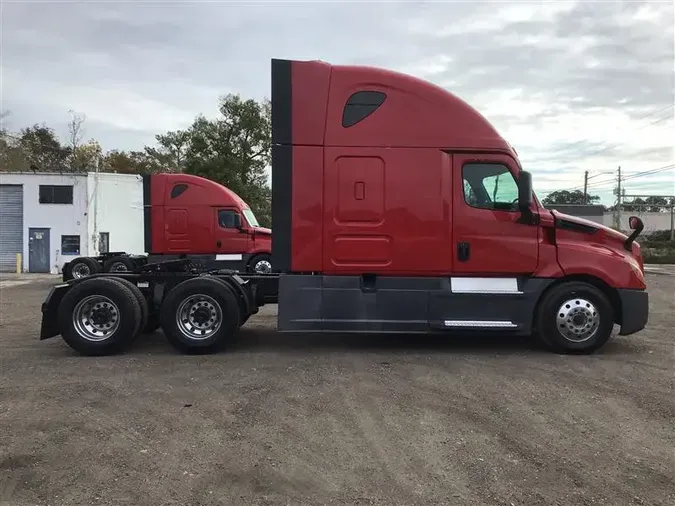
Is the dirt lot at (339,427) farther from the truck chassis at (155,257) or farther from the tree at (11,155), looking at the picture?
the tree at (11,155)

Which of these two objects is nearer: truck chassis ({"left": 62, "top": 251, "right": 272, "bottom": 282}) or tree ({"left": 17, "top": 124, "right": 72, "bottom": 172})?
truck chassis ({"left": 62, "top": 251, "right": 272, "bottom": 282})

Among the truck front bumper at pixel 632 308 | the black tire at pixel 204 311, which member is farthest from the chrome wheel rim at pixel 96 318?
the truck front bumper at pixel 632 308

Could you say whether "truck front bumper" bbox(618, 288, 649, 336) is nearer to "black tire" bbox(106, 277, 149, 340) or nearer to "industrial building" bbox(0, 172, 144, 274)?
"black tire" bbox(106, 277, 149, 340)

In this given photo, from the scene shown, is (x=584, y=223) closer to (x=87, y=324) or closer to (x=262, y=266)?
(x=87, y=324)

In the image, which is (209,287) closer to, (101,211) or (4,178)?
(101,211)

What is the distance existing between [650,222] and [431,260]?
88.4 metres

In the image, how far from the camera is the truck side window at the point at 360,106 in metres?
7.74

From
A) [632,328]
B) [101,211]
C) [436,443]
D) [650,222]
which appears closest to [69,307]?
[436,443]

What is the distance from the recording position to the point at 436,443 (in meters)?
4.64

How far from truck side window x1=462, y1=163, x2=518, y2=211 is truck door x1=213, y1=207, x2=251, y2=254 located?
1064cm

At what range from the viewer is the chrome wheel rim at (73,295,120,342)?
7887 millimetres

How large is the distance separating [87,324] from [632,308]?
7530mm

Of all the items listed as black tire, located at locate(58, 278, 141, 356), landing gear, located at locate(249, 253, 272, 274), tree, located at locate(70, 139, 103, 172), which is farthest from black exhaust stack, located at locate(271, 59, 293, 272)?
tree, located at locate(70, 139, 103, 172)

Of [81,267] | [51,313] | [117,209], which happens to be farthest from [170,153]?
[51,313]
